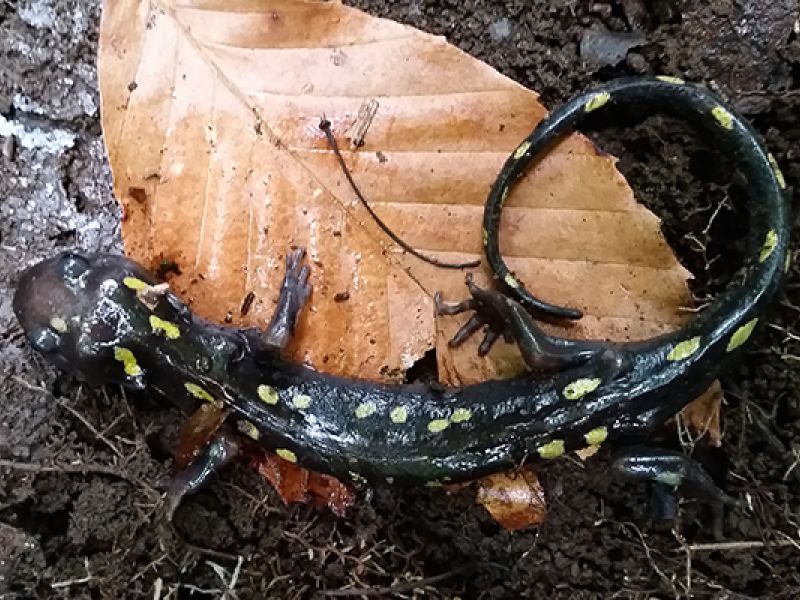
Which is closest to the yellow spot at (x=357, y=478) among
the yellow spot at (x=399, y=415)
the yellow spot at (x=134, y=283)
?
the yellow spot at (x=399, y=415)

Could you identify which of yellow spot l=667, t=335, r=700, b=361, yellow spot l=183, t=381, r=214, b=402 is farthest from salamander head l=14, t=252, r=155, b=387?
yellow spot l=667, t=335, r=700, b=361

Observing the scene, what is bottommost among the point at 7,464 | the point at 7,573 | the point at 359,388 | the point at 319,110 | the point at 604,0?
the point at 7,573

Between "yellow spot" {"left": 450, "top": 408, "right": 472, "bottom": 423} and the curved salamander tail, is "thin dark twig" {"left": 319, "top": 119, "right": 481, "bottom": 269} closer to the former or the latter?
the curved salamander tail

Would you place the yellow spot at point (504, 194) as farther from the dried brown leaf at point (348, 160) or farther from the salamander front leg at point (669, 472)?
the salamander front leg at point (669, 472)

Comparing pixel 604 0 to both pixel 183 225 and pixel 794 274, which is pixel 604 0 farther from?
pixel 183 225

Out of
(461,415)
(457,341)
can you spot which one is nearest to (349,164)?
(457,341)

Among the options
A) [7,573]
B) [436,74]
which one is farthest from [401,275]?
[7,573]
